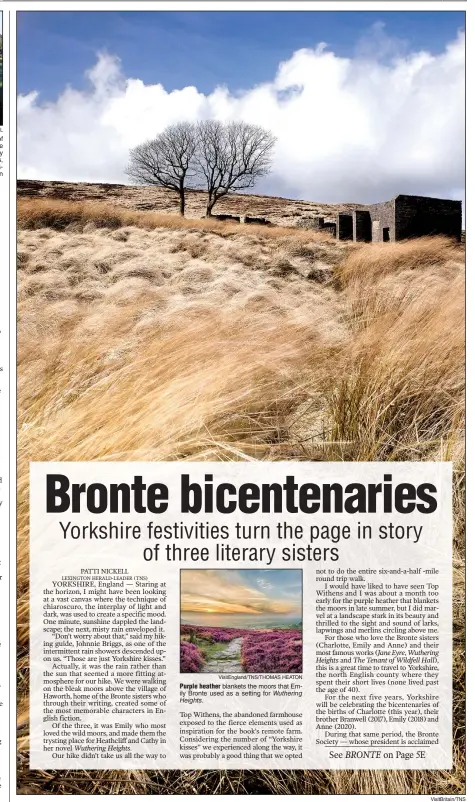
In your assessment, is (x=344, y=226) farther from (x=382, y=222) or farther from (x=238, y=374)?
(x=238, y=374)

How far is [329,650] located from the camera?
2508 mm

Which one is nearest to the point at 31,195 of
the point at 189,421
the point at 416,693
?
the point at 189,421

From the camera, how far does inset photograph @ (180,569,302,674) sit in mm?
2432

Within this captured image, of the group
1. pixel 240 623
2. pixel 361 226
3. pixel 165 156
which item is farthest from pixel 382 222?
pixel 240 623

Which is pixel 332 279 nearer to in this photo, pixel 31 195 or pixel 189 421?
pixel 189 421

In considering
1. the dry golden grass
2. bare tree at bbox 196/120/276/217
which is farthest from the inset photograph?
bare tree at bbox 196/120/276/217

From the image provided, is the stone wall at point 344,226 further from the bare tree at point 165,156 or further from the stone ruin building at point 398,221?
the bare tree at point 165,156

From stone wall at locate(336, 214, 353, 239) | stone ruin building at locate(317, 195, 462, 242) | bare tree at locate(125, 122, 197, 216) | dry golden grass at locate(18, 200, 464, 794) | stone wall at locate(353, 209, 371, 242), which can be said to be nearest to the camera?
dry golden grass at locate(18, 200, 464, 794)

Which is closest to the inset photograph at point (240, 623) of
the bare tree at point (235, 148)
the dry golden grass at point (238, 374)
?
the dry golden grass at point (238, 374)

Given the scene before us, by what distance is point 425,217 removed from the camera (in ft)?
12.9

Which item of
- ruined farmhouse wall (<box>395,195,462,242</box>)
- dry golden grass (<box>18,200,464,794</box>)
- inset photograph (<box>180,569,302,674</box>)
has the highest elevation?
ruined farmhouse wall (<box>395,195,462,242</box>)

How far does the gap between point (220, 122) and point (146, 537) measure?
2.05m

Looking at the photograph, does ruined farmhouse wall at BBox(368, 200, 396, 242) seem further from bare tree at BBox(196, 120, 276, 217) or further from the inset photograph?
the inset photograph

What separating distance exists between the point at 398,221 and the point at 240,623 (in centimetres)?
279
